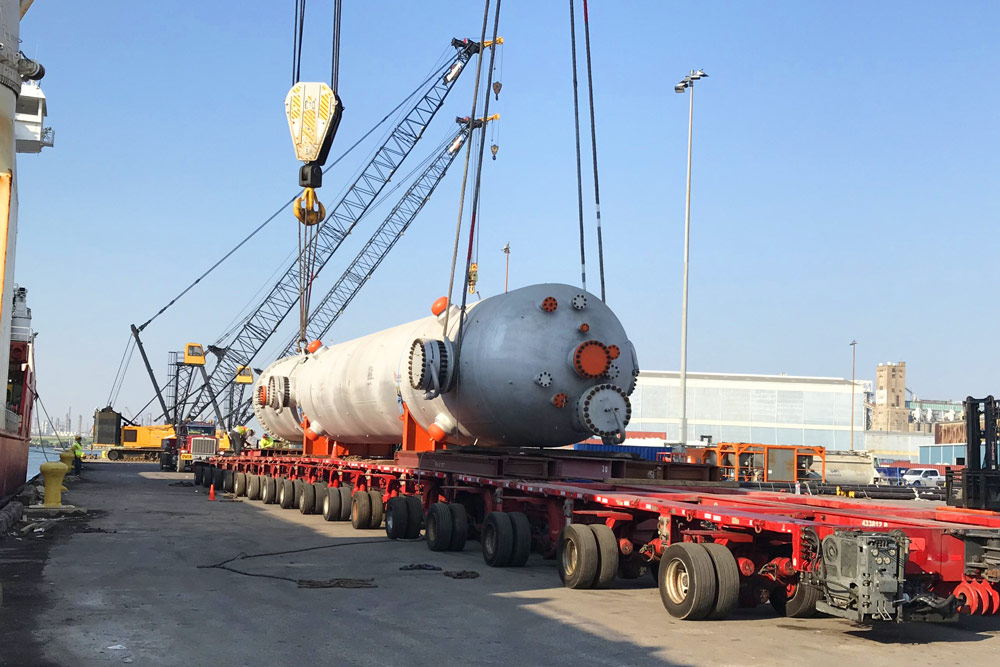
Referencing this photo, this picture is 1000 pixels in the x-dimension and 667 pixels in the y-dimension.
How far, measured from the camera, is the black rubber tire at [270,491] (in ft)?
95.7

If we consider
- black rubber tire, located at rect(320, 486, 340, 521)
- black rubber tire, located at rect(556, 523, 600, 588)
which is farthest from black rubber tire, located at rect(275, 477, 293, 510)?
black rubber tire, located at rect(556, 523, 600, 588)

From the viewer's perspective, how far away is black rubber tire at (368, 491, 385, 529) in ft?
69.3

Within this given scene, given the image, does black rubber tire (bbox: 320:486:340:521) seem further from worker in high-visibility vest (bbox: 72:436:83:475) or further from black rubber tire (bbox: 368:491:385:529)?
worker in high-visibility vest (bbox: 72:436:83:475)

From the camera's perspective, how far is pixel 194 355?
262ft

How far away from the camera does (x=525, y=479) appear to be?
15.7 metres

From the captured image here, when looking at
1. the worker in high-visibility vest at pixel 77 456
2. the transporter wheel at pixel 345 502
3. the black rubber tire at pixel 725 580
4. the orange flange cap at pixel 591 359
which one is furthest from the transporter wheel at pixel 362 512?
the worker in high-visibility vest at pixel 77 456

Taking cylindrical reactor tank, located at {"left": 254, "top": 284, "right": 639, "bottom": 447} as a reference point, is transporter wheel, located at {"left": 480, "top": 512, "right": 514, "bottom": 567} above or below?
below

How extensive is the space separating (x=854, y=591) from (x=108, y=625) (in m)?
7.14

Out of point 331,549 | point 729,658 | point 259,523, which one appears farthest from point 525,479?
point 259,523

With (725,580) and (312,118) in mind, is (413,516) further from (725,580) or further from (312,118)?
(725,580)

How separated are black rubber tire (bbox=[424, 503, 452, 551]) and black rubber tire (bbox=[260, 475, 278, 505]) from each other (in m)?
13.1

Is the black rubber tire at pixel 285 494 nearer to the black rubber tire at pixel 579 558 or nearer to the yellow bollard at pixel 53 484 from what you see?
the yellow bollard at pixel 53 484

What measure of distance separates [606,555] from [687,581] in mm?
1910

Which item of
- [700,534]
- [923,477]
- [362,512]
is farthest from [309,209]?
[923,477]
